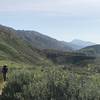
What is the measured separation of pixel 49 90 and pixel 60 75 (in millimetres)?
2225

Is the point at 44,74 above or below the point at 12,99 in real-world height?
above

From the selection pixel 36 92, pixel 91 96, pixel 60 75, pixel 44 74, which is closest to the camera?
pixel 91 96

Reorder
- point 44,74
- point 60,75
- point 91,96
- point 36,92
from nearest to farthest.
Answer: point 91,96, point 36,92, point 60,75, point 44,74

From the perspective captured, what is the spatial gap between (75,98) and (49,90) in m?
2.65

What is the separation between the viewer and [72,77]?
94.2 feet

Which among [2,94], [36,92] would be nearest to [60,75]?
[36,92]

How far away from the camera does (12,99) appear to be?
93.4 feet

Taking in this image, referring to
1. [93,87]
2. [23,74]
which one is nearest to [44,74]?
[23,74]

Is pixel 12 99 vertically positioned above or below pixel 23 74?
below

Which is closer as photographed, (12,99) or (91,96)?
(91,96)

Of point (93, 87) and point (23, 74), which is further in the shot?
point (23, 74)

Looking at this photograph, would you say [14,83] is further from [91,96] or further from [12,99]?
[91,96]

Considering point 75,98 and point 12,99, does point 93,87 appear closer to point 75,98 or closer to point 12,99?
point 75,98

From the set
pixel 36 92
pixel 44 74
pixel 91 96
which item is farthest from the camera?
pixel 44 74
